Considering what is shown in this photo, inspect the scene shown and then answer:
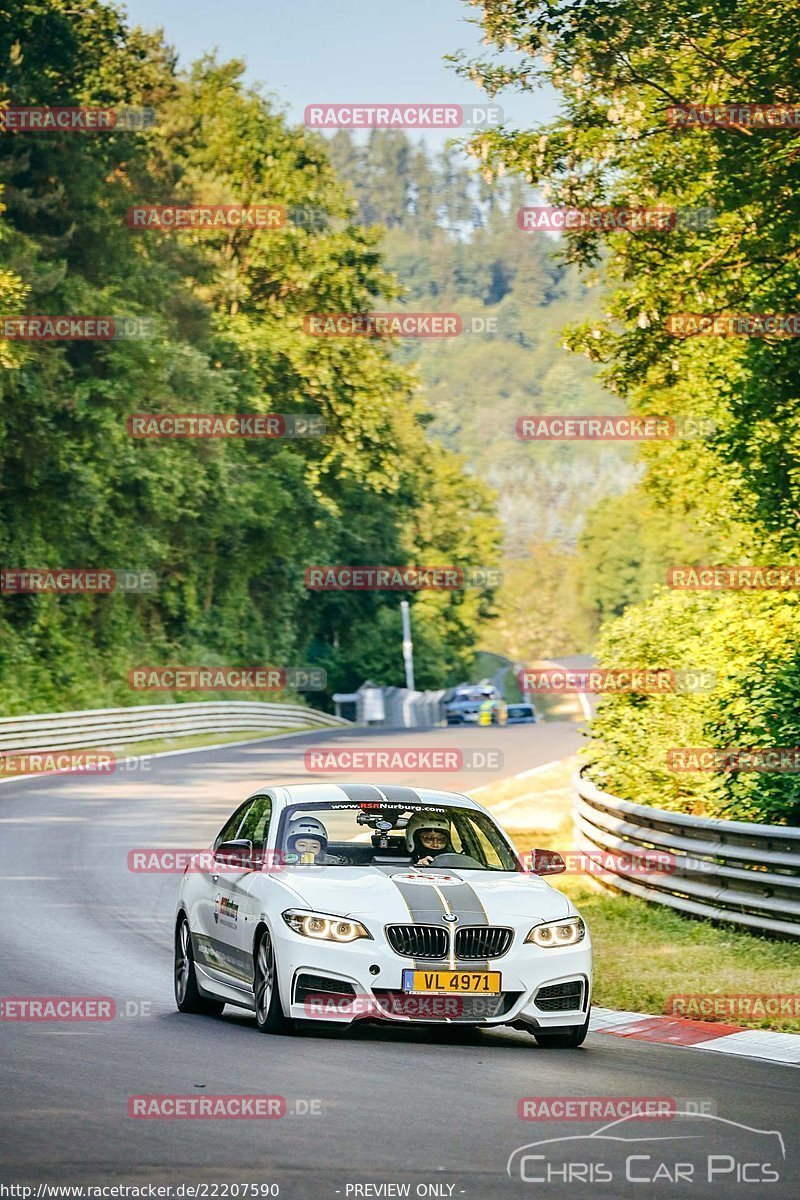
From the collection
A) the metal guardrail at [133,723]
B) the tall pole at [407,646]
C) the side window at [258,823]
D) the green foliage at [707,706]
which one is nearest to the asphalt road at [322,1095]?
the side window at [258,823]

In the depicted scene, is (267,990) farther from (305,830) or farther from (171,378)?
(171,378)

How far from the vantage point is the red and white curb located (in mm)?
10562

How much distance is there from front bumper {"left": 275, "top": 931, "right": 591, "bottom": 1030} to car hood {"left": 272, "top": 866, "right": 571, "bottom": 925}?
22cm

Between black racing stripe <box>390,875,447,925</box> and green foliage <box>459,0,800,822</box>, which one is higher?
green foliage <box>459,0,800,822</box>

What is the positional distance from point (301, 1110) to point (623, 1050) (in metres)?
3.12

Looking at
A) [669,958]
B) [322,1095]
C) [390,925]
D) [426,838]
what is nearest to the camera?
[322,1095]

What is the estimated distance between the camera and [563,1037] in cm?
1045

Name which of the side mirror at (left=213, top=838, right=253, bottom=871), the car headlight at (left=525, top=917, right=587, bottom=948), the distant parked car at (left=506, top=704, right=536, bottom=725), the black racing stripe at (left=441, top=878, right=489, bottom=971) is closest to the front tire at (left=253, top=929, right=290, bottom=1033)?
the side mirror at (left=213, top=838, right=253, bottom=871)

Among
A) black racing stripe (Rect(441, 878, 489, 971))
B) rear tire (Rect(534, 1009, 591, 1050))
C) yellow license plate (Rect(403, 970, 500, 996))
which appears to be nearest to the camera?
yellow license plate (Rect(403, 970, 500, 996))

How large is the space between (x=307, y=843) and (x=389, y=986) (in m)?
1.44

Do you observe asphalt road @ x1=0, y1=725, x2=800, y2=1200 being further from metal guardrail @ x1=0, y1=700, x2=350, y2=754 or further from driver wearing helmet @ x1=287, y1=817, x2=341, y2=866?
metal guardrail @ x1=0, y1=700, x2=350, y2=754

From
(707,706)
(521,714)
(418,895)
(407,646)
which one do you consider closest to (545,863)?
(418,895)

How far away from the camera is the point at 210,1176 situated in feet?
21.5

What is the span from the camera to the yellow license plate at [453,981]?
9.96 meters
